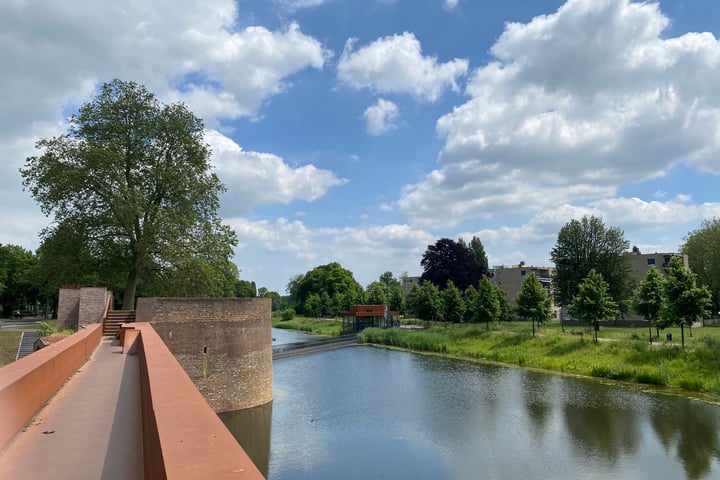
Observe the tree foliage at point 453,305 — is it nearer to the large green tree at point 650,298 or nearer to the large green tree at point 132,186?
the large green tree at point 650,298

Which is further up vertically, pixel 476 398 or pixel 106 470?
pixel 106 470

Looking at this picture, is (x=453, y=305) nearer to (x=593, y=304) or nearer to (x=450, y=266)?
(x=450, y=266)

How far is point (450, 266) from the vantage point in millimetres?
61031

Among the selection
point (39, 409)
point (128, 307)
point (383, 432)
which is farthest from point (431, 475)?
point (128, 307)

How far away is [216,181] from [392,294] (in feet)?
153

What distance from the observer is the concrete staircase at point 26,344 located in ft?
62.9

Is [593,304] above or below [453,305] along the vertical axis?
above

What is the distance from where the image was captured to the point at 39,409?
6105 mm

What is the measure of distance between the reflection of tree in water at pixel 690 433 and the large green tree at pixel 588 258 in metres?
33.0

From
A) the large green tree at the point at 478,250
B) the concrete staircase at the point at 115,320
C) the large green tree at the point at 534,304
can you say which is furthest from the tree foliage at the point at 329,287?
the concrete staircase at the point at 115,320

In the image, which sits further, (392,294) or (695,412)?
(392,294)

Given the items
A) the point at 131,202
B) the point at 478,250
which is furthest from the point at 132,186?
the point at 478,250

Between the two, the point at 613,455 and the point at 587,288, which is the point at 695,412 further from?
the point at 587,288

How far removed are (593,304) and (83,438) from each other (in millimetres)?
35475
